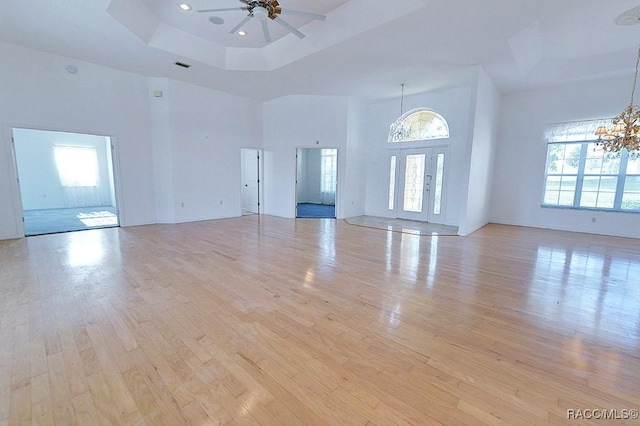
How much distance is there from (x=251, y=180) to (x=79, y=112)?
173 inches

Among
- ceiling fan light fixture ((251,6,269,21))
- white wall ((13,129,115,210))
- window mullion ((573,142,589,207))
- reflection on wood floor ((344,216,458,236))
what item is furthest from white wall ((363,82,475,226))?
white wall ((13,129,115,210))

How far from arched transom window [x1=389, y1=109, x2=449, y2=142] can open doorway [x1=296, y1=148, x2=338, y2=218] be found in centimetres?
371

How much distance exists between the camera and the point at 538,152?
6.66 meters

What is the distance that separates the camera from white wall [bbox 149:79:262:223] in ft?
20.2

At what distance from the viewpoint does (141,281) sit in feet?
9.59

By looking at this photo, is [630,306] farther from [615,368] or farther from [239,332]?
[239,332]

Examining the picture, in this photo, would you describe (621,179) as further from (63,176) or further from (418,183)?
(63,176)

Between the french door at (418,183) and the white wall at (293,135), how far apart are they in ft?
4.83

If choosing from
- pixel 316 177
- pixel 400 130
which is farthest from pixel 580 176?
pixel 316 177

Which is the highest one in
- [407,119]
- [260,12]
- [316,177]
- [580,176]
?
[260,12]

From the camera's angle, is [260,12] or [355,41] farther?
[355,41]

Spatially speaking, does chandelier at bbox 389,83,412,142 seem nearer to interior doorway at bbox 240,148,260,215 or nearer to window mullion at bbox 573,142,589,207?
window mullion at bbox 573,142,589,207

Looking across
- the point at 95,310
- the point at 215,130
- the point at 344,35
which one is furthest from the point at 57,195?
the point at 344,35

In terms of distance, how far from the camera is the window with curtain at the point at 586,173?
5.74 metres
